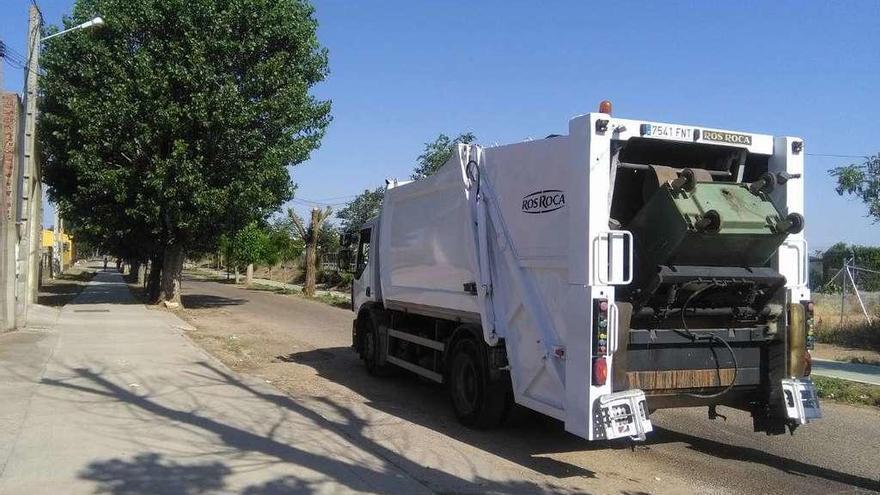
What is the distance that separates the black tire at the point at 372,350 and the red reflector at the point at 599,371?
539 cm

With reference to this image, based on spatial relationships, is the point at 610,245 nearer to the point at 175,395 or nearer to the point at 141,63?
the point at 175,395

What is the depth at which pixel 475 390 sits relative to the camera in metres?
7.93

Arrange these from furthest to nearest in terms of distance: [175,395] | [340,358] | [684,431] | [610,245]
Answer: [340,358] < [175,395] < [684,431] < [610,245]

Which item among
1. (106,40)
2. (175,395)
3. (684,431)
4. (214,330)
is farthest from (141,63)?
(684,431)

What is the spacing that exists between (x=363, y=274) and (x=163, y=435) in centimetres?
540

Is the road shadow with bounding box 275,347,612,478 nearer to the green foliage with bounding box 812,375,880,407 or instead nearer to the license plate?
the license plate

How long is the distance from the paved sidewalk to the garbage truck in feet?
5.49

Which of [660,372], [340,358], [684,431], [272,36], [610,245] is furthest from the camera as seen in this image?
[272,36]

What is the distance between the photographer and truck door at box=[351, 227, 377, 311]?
37.9 ft

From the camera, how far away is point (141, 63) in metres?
20.9

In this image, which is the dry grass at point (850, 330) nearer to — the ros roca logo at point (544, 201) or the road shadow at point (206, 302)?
the ros roca logo at point (544, 201)

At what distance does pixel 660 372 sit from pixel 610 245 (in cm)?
133

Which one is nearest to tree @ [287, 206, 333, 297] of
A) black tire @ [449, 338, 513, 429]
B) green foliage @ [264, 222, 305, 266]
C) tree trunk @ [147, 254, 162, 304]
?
tree trunk @ [147, 254, 162, 304]

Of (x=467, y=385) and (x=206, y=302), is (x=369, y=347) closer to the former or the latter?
(x=467, y=385)
